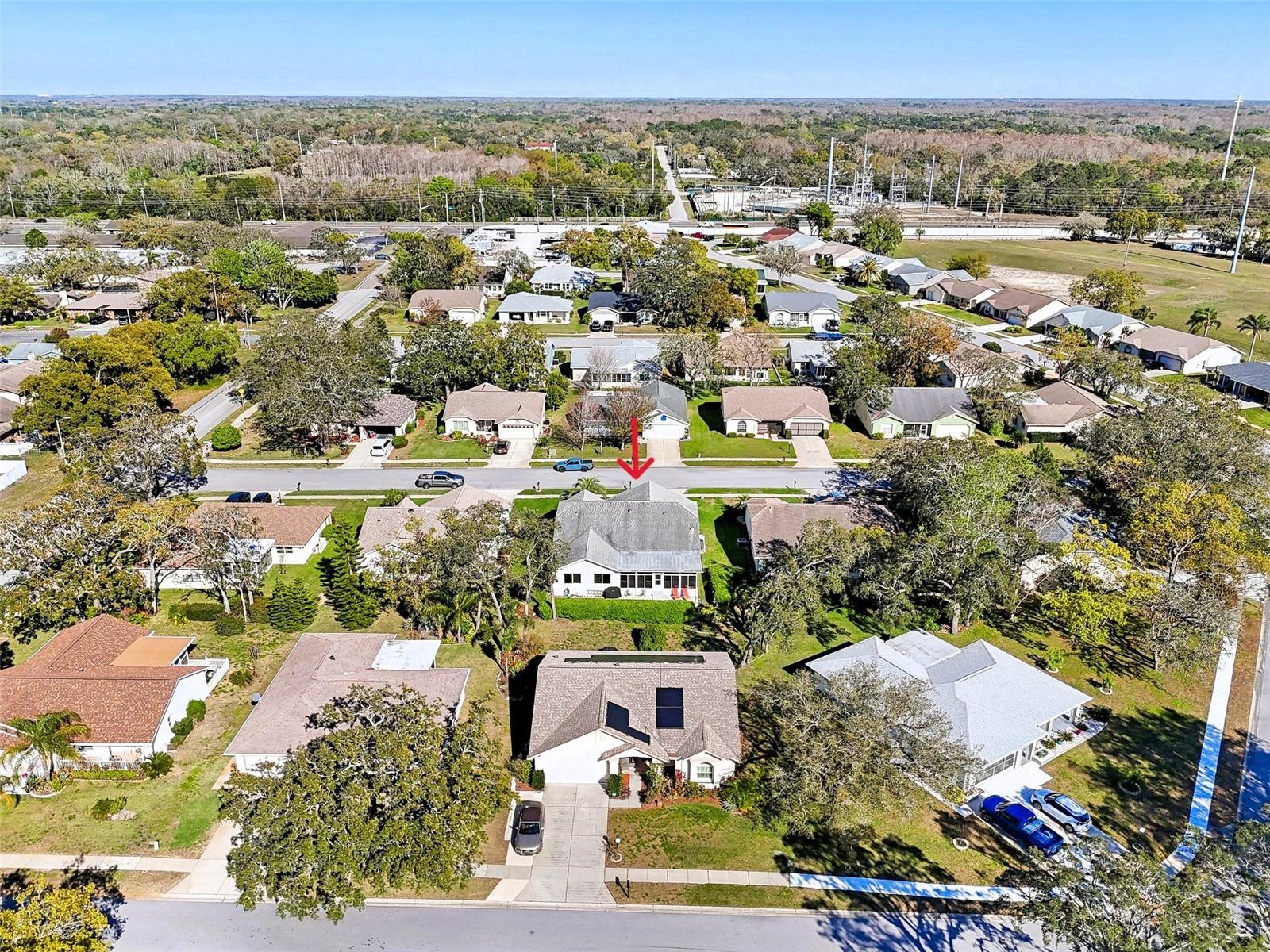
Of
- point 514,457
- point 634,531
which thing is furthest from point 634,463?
point 634,531

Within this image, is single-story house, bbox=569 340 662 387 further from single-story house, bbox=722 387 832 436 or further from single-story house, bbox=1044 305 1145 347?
single-story house, bbox=1044 305 1145 347

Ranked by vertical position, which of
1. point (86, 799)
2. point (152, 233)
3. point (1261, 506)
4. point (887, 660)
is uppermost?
point (152, 233)

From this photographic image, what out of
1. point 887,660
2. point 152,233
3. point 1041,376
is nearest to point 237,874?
point 887,660

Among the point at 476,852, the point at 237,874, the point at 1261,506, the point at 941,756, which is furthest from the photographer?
the point at 1261,506

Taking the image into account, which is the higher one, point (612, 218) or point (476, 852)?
point (612, 218)

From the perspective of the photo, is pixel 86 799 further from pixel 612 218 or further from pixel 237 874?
pixel 612 218

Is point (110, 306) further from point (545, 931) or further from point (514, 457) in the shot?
point (545, 931)

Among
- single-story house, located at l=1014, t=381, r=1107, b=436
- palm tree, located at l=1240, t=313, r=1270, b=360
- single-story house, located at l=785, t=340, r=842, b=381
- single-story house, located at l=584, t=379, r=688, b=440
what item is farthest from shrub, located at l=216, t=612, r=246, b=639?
palm tree, located at l=1240, t=313, r=1270, b=360
